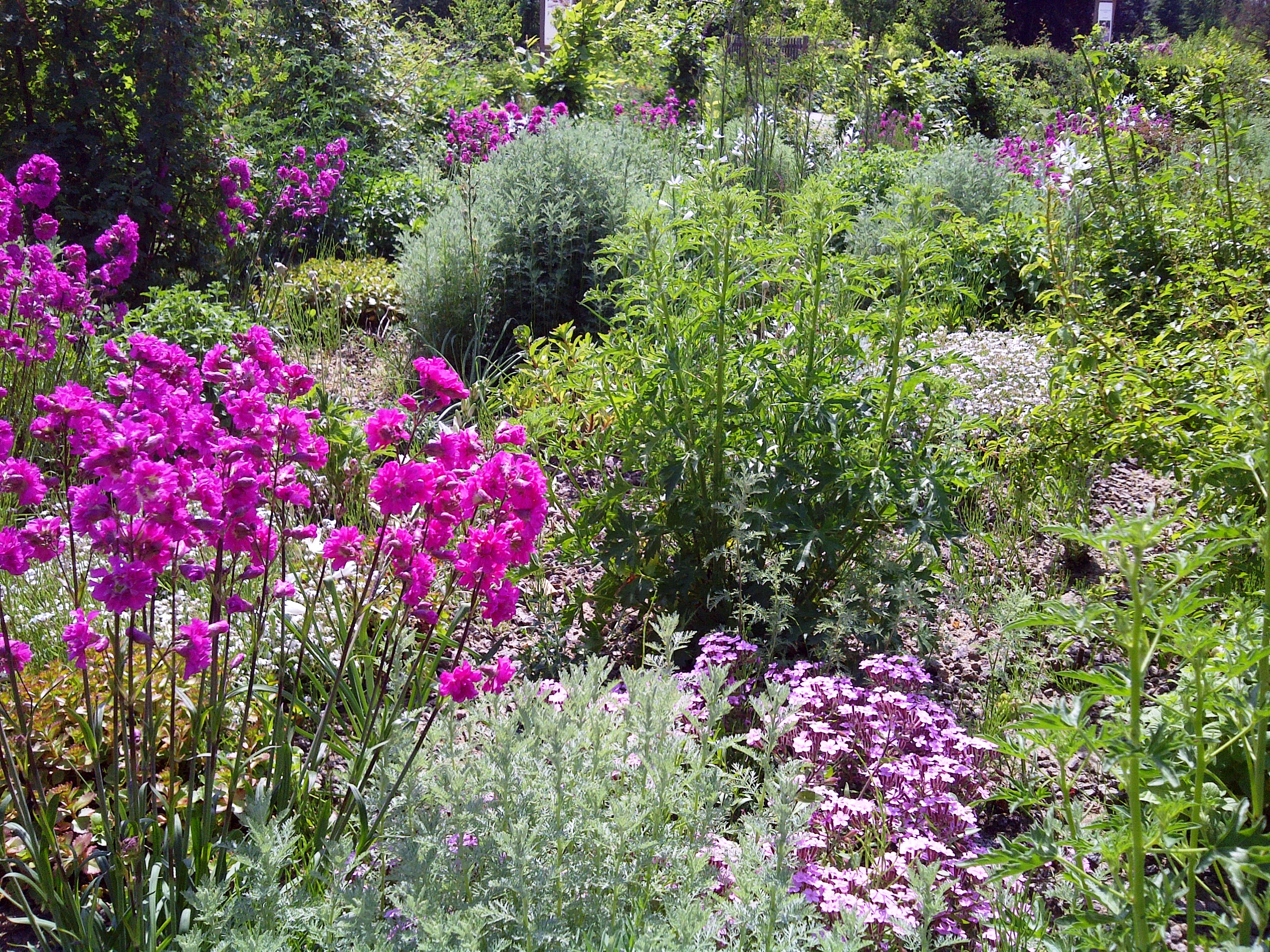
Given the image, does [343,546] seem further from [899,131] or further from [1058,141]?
[899,131]

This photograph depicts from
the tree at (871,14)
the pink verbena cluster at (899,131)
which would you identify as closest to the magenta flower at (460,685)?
the pink verbena cluster at (899,131)

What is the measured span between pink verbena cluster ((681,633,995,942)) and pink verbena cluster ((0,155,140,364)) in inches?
93.4

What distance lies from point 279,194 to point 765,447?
15.6 feet

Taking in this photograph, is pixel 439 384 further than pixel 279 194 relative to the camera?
No

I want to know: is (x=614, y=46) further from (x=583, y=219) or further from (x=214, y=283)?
(x=214, y=283)

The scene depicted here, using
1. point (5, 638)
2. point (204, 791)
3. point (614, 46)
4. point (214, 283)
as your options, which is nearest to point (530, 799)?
point (204, 791)

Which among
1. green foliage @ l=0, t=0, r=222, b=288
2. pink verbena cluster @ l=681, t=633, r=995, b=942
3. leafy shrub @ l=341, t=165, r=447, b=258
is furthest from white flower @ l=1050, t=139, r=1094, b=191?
green foliage @ l=0, t=0, r=222, b=288

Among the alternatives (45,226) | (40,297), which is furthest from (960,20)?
(40,297)

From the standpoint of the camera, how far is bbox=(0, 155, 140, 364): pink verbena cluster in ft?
10.1

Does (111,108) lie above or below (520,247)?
above

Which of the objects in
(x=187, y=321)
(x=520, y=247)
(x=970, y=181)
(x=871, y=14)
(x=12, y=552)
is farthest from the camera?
(x=871, y=14)

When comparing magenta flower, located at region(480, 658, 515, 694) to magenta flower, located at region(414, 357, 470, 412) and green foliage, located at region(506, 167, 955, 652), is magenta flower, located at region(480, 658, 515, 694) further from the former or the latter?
green foliage, located at region(506, 167, 955, 652)

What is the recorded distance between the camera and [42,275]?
10.2 feet

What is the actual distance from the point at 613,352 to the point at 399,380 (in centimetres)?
211
